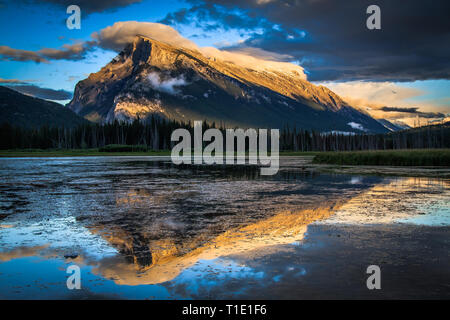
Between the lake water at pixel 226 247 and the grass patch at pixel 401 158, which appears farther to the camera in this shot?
the grass patch at pixel 401 158

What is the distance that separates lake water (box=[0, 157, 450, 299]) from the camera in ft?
24.2

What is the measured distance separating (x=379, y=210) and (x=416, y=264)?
7811 mm

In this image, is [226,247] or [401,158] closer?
[226,247]

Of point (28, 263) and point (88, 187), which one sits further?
point (88, 187)

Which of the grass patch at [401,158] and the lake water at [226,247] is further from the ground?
the grass patch at [401,158]

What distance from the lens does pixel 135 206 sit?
17.8 meters

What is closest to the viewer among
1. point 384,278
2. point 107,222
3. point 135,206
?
point 384,278

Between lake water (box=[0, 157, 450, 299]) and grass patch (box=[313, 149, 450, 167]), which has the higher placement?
grass patch (box=[313, 149, 450, 167])

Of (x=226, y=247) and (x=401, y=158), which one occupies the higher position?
(x=401, y=158)

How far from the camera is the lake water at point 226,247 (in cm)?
738

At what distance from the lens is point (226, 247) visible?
10305 mm
